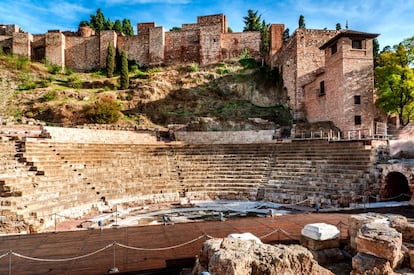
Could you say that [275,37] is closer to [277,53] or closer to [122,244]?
[277,53]

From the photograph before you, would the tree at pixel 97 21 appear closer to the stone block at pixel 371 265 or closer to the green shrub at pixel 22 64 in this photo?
the green shrub at pixel 22 64

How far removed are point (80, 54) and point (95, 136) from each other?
25.6 metres

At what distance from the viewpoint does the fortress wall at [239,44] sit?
36.1m

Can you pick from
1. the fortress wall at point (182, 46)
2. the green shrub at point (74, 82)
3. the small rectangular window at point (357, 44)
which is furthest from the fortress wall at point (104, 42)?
the small rectangular window at point (357, 44)

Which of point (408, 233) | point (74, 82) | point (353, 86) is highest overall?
point (74, 82)

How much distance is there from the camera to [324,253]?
5559mm

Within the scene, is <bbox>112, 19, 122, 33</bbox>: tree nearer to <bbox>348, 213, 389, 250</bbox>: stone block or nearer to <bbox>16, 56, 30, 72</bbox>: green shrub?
<bbox>16, 56, 30, 72</bbox>: green shrub

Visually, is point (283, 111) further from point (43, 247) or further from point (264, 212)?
point (43, 247)

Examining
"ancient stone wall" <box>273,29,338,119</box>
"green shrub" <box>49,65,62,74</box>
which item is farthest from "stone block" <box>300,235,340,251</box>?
"green shrub" <box>49,65,62,74</box>

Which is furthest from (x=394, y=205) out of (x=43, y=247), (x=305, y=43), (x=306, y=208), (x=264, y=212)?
(x=305, y=43)

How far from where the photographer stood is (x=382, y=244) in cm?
451

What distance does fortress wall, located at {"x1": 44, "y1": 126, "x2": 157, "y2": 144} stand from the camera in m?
16.4

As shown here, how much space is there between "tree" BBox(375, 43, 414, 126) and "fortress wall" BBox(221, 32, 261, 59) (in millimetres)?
17498

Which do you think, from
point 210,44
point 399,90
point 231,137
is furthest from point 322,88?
point 210,44
